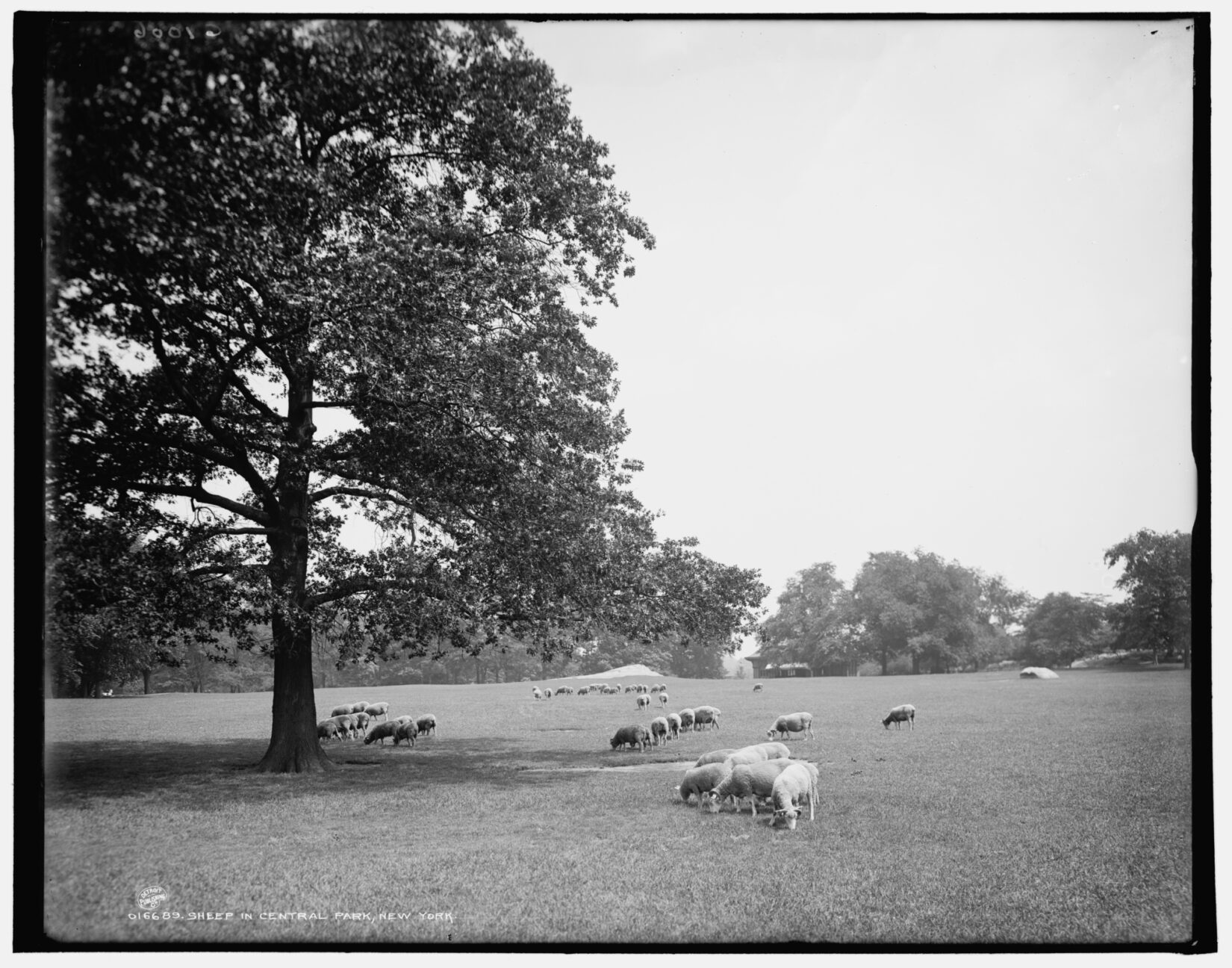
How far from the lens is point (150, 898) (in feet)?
22.2

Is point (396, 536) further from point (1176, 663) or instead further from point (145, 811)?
point (1176, 663)

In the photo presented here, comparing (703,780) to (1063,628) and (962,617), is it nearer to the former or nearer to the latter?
(1063,628)

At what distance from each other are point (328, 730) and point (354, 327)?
1287cm

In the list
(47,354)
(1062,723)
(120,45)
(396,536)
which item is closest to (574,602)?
(396,536)

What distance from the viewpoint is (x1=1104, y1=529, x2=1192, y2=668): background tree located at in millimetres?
7023

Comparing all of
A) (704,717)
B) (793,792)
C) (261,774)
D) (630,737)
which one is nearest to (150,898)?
(261,774)

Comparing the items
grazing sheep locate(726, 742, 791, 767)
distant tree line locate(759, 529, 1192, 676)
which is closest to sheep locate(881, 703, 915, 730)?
distant tree line locate(759, 529, 1192, 676)

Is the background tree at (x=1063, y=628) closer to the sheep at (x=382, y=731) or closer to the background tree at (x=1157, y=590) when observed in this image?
the background tree at (x=1157, y=590)

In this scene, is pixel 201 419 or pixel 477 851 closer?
pixel 477 851

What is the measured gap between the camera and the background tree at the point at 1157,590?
7.02 metres

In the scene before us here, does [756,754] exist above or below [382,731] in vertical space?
above

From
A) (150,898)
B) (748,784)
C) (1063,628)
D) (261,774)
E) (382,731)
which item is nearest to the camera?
(150,898)

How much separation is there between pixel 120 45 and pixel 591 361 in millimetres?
6222

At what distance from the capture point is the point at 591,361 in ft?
36.9
